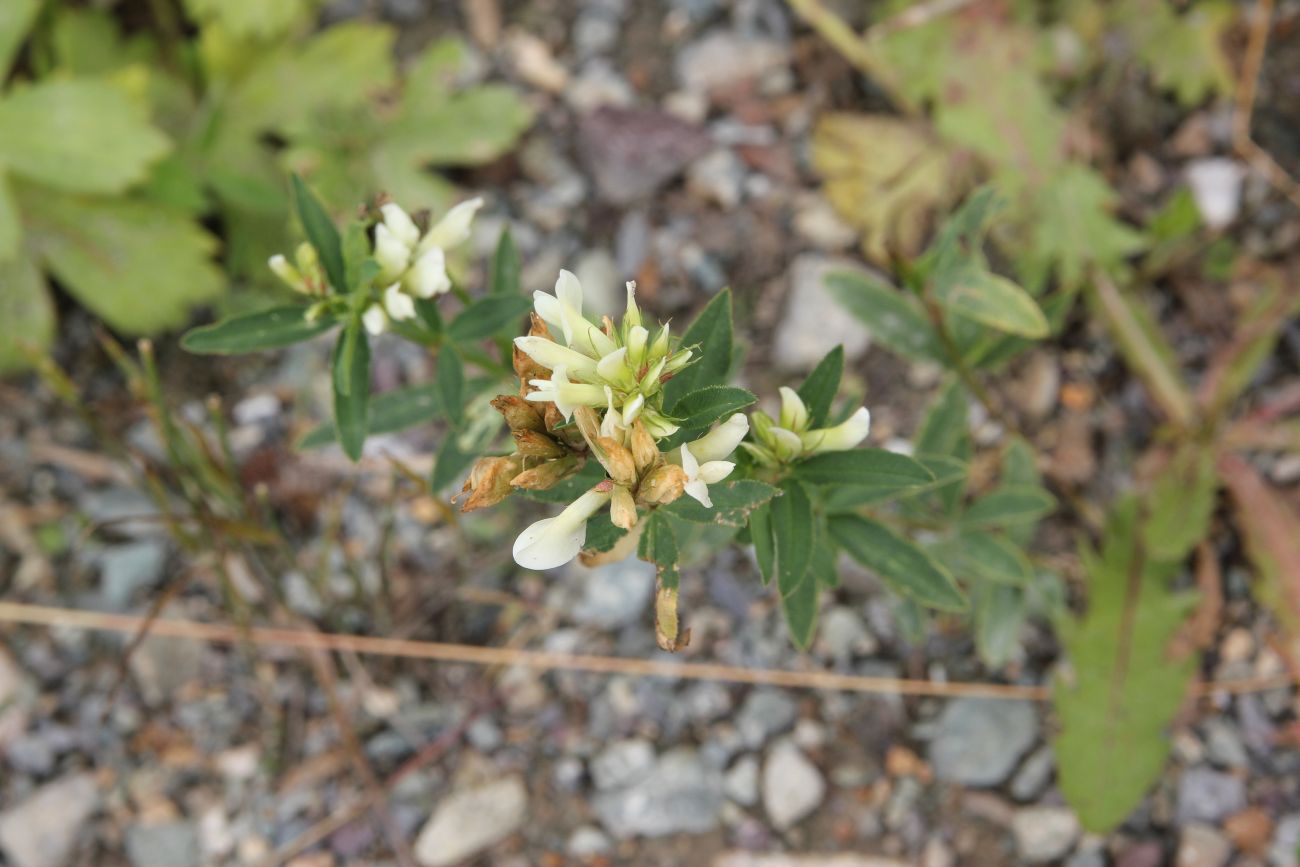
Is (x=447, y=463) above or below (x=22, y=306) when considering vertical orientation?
above

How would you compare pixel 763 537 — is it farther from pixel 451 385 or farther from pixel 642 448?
pixel 451 385

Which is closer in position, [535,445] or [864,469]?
[535,445]

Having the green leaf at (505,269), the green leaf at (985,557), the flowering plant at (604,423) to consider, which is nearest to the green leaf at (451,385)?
the flowering plant at (604,423)

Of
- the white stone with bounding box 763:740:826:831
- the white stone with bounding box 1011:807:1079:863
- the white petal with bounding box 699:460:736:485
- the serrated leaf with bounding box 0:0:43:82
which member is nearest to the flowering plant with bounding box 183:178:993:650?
the white petal with bounding box 699:460:736:485

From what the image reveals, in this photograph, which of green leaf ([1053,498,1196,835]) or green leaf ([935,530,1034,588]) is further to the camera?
green leaf ([1053,498,1196,835])

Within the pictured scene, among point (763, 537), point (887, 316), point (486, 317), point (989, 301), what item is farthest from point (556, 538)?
point (887, 316)

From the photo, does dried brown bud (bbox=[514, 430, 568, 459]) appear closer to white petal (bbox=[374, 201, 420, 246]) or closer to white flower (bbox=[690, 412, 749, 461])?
white flower (bbox=[690, 412, 749, 461])

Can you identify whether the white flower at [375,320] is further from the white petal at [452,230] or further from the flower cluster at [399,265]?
the white petal at [452,230]

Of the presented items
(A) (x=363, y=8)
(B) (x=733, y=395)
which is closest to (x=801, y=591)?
(B) (x=733, y=395)
